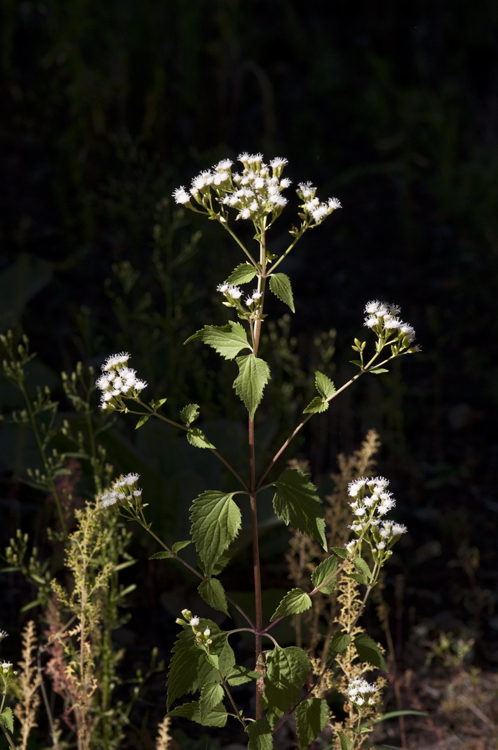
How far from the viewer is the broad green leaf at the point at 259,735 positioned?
1046mm

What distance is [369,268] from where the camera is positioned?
3693 millimetres

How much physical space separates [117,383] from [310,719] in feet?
1.76

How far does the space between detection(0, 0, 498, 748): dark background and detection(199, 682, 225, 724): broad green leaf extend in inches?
39.0

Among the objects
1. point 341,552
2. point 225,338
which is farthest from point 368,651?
point 225,338

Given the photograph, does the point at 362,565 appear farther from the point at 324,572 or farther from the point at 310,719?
the point at 310,719

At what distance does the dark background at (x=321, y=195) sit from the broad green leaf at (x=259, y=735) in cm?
100

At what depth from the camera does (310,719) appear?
1073 mm

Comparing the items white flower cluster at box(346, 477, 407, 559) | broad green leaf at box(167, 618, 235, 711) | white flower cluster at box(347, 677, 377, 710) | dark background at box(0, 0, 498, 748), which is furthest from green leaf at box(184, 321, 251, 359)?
dark background at box(0, 0, 498, 748)

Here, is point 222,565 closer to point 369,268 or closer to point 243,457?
point 243,457

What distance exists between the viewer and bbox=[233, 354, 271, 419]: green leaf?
997mm

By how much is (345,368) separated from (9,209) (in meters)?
1.85

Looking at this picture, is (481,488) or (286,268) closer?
(481,488)

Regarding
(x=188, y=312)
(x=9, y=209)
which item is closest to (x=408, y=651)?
(x=188, y=312)

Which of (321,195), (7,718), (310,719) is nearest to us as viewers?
(7,718)
